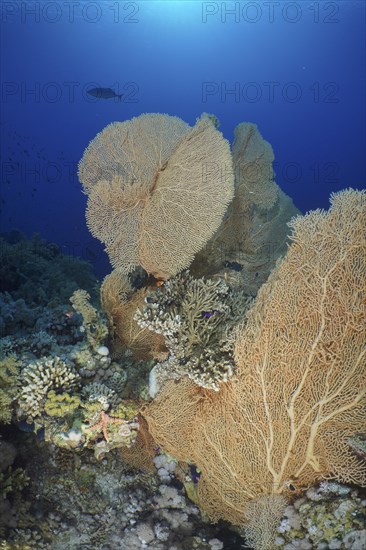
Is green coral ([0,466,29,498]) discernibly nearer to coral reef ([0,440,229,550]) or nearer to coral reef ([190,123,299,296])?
coral reef ([0,440,229,550])

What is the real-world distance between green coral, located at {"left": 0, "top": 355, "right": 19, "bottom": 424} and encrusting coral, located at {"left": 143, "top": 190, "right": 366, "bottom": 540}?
1.61m

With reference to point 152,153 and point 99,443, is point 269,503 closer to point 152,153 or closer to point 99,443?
point 99,443

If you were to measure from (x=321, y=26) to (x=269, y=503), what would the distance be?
205ft

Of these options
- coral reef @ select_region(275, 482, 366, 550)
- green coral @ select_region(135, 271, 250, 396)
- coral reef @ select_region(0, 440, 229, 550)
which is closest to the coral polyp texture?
green coral @ select_region(135, 271, 250, 396)

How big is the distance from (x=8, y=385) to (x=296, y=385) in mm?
3110

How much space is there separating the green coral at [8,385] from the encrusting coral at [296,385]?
5.29 ft

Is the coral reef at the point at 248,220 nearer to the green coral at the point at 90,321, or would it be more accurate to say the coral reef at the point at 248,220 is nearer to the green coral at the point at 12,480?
the green coral at the point at 90,321

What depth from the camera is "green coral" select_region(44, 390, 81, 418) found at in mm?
4121

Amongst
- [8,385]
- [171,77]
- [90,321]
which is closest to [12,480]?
[8,385]

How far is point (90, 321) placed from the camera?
4941 mm

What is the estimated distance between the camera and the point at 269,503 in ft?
13.8

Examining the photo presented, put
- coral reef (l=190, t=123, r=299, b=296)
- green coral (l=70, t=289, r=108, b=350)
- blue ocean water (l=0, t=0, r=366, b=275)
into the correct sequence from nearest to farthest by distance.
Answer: green coral (l=70, t=289, r=108, b=350), coral reef (l=190, t=123, r=299, b=296), blue ocean water (l=0, t=0, r=366, b=275)

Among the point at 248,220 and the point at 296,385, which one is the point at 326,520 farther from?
the point at 248,220

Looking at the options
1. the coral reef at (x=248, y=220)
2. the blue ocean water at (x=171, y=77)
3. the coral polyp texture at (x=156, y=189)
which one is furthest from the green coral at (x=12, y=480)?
the blue ocean water at (x=171, y=77)
